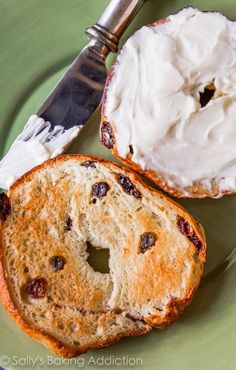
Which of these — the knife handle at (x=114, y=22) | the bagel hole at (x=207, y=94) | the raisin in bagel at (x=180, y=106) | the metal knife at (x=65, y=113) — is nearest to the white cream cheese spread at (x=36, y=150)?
the metal knife at (x=65, y=113)

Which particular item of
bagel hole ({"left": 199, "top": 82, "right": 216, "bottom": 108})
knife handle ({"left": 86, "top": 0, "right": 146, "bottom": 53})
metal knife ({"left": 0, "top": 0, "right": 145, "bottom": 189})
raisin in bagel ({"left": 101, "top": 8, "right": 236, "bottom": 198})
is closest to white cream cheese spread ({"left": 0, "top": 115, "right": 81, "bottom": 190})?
metal knife ({"left": 0, "top": 0, "right": 145, "bottom": 189})

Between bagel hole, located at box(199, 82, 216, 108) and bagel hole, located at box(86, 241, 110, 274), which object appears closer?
bagel hole, located at box(199, 82, 216, 108)

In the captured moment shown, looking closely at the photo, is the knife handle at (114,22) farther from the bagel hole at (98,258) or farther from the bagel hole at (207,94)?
the bagel hole at (98,258)

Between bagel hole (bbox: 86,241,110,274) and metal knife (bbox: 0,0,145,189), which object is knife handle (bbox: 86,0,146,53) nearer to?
metal knife (bbox: 0,0,145,189)

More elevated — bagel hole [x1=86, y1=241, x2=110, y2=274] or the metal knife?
the metal knife

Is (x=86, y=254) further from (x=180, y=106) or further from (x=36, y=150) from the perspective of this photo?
(x=180, y=106)

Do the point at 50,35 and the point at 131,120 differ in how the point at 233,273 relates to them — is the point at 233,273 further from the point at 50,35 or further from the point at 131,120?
the point at 50,35

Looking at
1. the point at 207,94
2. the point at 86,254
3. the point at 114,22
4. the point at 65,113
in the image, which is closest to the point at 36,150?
the point at 65,113
